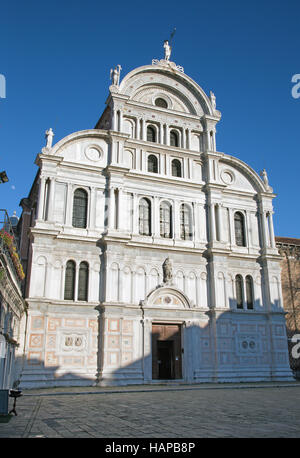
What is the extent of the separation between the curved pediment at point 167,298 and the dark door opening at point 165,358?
212 cm

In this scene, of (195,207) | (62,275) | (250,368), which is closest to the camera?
(62,275)

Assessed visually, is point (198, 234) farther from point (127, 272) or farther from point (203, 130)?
point (203, 130)

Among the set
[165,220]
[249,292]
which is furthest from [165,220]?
[249,292]

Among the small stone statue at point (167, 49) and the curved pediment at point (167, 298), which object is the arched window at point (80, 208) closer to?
the curved pediment at point (167, 298)

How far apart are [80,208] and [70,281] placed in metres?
4.26

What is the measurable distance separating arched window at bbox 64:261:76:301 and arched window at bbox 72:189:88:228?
236 cm

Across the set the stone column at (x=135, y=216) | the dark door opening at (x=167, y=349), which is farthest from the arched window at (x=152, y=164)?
the dark door opening at (x=167, y=349)

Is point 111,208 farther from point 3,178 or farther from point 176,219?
point 3,178

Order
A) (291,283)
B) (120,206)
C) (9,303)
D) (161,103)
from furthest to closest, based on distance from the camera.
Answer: (291,283), (161,103), (120,206), (9,303)

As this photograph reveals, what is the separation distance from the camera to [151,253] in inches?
968

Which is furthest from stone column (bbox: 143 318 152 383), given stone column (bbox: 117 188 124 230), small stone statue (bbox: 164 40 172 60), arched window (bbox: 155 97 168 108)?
small stone statue (bbox: 164 40 172 60)
